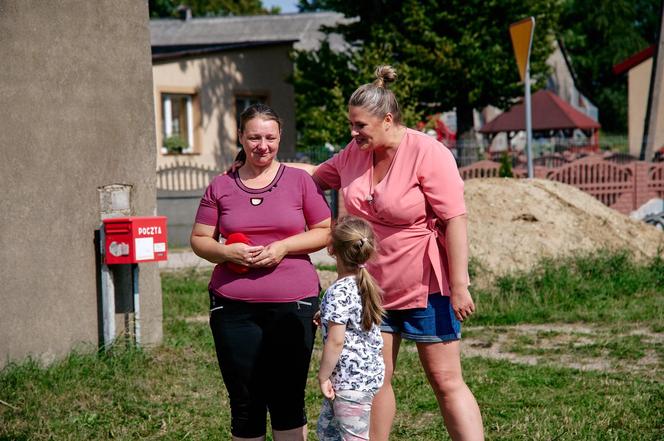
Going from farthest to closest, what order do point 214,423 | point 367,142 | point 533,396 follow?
point 533,396, point 214,423, point 367,142

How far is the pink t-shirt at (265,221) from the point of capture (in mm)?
4051

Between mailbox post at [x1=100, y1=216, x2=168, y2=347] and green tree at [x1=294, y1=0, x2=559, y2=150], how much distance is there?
16.1 metres

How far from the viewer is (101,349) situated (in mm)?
6684

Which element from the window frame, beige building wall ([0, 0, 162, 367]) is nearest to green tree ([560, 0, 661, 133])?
the window frame

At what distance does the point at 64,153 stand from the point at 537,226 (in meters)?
6.20

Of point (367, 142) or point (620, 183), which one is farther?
point (620, 183)

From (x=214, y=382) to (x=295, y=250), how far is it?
256 cm

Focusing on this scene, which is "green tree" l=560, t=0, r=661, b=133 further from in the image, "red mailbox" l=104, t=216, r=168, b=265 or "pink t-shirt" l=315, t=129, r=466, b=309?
"pink t-shirt" l=315, t=129, r=466, b=309

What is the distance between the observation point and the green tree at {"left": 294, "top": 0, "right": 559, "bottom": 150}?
2291 centimetres

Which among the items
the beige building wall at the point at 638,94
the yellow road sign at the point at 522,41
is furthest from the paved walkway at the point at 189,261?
the beige building wall at the point at 638,94

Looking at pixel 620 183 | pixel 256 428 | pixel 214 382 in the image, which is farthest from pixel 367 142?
pixel 620 183

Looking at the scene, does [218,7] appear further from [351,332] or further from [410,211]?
[351,332]

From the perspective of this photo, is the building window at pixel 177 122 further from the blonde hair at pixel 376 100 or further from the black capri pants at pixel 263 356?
the blonde hair at pixel 376 100

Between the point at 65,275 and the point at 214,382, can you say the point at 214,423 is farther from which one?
the point at 65,275
